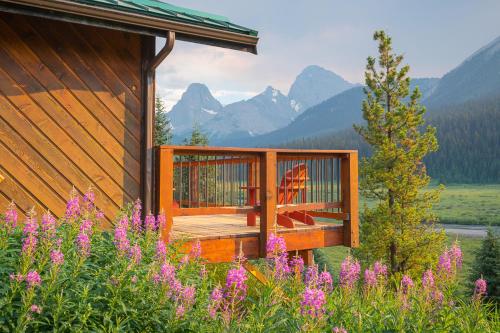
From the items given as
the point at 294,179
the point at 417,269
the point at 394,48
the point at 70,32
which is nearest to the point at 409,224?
the point at 417,269

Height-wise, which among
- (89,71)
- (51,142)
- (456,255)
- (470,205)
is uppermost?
(89,71)

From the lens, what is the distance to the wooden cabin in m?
5.93

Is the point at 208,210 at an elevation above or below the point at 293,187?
below

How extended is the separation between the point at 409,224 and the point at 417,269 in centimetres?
177

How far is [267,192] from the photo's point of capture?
22.9 feet

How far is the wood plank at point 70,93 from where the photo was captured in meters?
5.96

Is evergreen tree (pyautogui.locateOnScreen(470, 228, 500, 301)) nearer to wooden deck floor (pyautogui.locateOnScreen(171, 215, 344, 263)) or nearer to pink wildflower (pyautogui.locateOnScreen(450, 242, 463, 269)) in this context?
wooden deck floor (pyautogui.locateOnScreen(171, 215, 344, 263))

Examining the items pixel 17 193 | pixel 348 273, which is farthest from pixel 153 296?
pixel 17 193

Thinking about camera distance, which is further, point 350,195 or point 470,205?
point 470,205

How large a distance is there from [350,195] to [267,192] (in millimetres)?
1725

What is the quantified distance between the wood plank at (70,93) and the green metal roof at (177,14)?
890 mm

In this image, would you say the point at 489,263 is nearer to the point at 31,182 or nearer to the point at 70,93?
the point at 70,93

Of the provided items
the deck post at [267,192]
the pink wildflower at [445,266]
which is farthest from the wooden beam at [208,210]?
the pink wildflower at [445,266]

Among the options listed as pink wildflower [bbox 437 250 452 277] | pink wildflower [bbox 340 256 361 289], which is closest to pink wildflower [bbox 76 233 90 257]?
pink wildflower [bbox 340 256 361 289]
